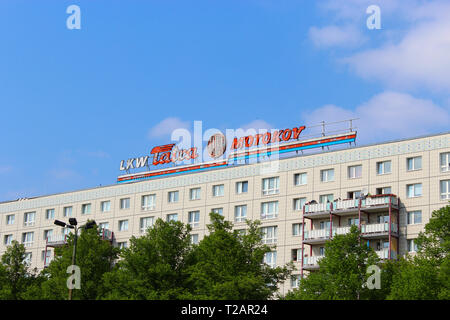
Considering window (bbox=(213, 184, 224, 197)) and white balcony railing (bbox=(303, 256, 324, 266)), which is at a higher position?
window (bbox=(213, 184, 224, 197))

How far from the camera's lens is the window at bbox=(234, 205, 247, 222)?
3745 inches

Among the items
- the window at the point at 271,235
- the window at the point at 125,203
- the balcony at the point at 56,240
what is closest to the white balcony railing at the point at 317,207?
the window at the point at 271,235

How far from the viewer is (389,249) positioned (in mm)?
80312

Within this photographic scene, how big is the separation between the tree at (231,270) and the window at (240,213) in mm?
19331

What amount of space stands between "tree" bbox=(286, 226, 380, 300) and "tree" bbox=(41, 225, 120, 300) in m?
23.2

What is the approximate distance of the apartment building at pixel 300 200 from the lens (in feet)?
270

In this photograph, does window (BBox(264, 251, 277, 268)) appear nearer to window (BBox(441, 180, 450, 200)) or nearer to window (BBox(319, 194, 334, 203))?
window (BBox(319, 194, 334, 203))

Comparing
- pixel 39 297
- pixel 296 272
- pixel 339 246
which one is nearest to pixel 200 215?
pixel 296 272

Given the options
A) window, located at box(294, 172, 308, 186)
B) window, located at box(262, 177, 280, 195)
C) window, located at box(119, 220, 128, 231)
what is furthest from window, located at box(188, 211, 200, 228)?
window, located at box(294, 172, 308, 186)

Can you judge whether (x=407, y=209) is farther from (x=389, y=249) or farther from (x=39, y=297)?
(x=39, y=297)

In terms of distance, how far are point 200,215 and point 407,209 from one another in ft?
90.0

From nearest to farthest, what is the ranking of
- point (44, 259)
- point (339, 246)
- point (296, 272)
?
point (339, 246) < point (296, 272) < point (44, 259)
